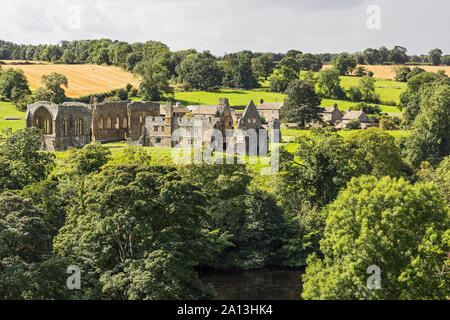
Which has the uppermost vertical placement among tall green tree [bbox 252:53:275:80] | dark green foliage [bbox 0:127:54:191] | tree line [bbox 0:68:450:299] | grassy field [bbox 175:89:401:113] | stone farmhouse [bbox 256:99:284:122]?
tall green tree [bbox 252:53:275:80]

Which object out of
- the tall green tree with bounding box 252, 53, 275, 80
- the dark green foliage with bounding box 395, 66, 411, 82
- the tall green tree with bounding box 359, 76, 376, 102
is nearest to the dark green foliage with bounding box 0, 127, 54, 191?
the tall green tree with bounding box 359, 76, 376, 102

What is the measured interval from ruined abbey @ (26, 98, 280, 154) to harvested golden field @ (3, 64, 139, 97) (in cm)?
2868

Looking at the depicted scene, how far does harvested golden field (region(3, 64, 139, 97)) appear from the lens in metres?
119

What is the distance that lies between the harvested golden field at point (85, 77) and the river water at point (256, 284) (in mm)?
79208

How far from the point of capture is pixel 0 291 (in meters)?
26.8

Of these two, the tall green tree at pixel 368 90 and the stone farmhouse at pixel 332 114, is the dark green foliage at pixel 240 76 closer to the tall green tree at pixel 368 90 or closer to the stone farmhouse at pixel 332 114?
the tall green tree at pixel 368 90

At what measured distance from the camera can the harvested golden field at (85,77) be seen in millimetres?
119094

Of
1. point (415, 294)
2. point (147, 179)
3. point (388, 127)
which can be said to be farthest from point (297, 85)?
point (415, 294)

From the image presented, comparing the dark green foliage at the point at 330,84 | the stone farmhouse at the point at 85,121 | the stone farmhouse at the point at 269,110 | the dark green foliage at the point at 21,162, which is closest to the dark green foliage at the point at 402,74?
the dark green foliage at the point at 330,84

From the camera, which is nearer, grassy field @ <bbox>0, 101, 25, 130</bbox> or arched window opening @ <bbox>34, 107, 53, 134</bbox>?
arched window opening @ <bbox>34, 107, 53, 134</bbox>

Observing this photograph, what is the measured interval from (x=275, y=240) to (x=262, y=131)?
30.5m

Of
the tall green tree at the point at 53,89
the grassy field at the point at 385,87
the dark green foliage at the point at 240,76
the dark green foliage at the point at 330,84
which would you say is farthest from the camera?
the dark green foliage at the point at 240,76

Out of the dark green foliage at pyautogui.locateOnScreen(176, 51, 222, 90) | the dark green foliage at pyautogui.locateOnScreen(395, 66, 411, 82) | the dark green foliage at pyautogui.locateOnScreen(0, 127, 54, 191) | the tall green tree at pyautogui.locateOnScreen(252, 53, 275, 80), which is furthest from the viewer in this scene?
the tall green tree at pyautogui.locateOnScreen(252, 53, 275, 80)

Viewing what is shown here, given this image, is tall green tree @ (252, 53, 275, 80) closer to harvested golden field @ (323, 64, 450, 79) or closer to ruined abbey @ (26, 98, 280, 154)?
harvested golden field @ (323, 64, 450, 79)
